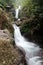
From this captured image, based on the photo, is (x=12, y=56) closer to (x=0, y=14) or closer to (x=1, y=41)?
(x=1, y=41)

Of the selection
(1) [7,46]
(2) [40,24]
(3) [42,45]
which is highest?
(1) [7,46]

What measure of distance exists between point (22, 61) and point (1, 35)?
199 cm

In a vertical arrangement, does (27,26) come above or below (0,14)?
below

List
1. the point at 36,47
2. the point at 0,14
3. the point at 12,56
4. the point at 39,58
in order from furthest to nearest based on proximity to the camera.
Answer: the point at 36,47
the point at 0,14
the point at 39,58
the point at 12,56

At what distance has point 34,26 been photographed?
21234 mm

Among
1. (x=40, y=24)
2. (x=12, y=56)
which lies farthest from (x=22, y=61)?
(x=40, y=24)

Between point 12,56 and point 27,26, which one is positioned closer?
point 12,56

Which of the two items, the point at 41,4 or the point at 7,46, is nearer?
the point at 7,46

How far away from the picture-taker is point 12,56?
8.95 m

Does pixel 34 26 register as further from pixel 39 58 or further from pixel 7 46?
pixel 7 46

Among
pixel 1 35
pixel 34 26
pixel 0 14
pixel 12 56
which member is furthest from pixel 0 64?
pixel 34 26

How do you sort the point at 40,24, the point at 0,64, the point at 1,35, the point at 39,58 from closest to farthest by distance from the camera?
the point at 0,64
the point at 1,35
the point at 39,58
the point at 40,24

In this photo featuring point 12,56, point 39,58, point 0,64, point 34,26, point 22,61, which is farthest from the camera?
point 34,26

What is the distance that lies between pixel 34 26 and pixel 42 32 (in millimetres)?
1631
